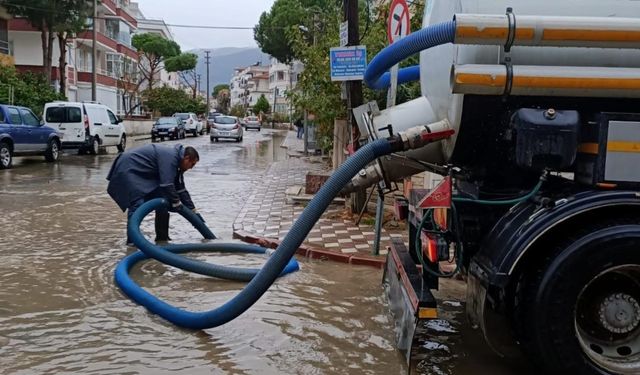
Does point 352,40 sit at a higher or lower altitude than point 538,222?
higher

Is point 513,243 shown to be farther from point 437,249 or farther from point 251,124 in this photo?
point 251,124

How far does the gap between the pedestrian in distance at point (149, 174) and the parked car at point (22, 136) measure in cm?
1089

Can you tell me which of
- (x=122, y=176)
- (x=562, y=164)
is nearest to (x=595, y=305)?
(x=562, y=164)

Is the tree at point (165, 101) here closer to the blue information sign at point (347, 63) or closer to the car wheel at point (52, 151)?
the car wheel at point (52, 151)

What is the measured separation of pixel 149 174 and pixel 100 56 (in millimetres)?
46531

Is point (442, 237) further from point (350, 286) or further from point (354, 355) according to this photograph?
point (350, 286)

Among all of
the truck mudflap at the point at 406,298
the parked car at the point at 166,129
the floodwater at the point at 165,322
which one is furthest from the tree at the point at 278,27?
the truck mudflap at the point at 406,298

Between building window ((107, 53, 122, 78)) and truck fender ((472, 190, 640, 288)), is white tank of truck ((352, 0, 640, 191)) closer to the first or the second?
truck fender ((472, 190, 640, 288))

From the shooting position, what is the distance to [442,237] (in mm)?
4094

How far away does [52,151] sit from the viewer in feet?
63.8

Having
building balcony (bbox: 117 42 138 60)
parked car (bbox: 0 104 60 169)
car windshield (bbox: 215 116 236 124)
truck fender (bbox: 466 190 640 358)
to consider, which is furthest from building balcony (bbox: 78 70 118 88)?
truck fender (bbox: 466 190 640 358)

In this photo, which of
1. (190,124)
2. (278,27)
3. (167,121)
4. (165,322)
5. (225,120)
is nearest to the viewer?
(165,322)

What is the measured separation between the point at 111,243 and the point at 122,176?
1.10m

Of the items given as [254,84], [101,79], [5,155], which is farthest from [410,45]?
[254,84]
